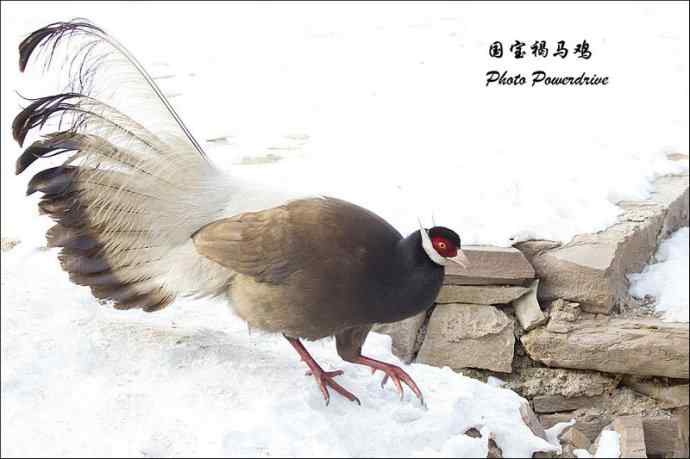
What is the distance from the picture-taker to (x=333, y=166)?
5391mm

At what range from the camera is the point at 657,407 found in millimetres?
4332

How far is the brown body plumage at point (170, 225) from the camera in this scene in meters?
3.05

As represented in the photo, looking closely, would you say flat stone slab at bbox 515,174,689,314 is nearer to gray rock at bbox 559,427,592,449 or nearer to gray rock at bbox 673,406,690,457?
gray rock at bbox 673,406,690,457

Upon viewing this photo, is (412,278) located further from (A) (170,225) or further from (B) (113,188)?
(B) (113,188)

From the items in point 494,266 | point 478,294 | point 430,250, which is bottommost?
point 478,294

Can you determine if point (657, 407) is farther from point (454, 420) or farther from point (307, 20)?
point (307, 20)

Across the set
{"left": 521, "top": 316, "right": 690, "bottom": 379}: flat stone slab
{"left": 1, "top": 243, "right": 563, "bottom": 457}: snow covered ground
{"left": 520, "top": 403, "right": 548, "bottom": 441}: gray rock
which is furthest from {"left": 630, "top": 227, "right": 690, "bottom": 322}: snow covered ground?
{"left": 1, "top": 243, "right": 563, "bottom": 457}: snow covered ground

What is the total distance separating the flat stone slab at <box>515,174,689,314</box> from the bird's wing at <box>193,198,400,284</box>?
1668 millimetres

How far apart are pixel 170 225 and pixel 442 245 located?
123 cm

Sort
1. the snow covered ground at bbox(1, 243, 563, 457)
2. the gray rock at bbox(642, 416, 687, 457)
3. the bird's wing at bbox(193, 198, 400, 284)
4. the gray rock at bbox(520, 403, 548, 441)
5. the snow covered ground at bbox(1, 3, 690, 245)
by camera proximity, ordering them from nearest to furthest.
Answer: the snow covered ground at bbox(1, 243, 563, 457), the bird's wing at bbox(193, 198, 400, 284), the gray rock at bbox(520, 403, 548, 441), the gray rock at bbox(642, 416, 687, 457), the snow covered ground at bbox(1, 3, 690, 245)

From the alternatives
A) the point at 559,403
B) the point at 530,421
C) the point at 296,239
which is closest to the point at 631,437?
the point at 530,421

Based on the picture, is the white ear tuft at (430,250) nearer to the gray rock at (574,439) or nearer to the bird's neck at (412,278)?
the bird's neck at (412,278)

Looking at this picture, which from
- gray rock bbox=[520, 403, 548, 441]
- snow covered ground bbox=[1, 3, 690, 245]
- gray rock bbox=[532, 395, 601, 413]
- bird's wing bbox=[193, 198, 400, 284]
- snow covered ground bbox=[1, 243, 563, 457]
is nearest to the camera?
snow covered ground bbox=[1, 243, 563, 457]

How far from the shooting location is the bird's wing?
3.02 metres
